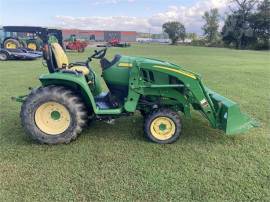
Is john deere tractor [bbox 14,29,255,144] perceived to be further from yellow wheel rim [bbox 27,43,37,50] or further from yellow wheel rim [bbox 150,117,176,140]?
yellow wheel rim [bbox 27,43,37,50]

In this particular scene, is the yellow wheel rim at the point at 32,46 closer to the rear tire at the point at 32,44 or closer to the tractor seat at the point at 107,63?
the rear tire at the point at 32,44

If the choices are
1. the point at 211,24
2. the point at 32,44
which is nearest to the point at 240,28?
the point at 211,24

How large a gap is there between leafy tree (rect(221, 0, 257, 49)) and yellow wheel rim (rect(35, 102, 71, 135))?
51.9 metres

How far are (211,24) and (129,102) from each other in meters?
74.9

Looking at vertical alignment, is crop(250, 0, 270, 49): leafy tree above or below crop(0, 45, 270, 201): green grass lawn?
above

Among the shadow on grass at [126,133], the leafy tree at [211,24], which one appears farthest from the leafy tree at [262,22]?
the shadow on grass at [126,133]

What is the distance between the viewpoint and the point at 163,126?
4301 mm

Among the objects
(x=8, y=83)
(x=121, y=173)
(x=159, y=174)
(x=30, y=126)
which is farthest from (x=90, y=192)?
(x=8, y=83)

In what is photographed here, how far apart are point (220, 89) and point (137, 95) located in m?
4.72

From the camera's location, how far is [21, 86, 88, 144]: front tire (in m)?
4.11

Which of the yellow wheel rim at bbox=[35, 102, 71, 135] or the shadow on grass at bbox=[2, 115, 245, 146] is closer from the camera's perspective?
the yellow wheel rim at bbox=[35, 102, 71, 135]

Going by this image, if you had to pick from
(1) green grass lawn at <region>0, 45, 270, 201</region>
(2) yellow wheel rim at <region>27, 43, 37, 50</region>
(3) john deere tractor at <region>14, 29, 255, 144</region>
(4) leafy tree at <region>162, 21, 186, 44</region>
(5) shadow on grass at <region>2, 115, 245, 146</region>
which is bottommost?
(1) green grass lawn at <region>0, 45, 270, 201</region>

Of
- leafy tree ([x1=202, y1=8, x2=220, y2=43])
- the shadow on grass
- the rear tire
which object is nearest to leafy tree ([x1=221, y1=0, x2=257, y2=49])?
leafy tree ([x1=202, y1=8, x2=220, y2=43])

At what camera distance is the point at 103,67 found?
4.40 m
